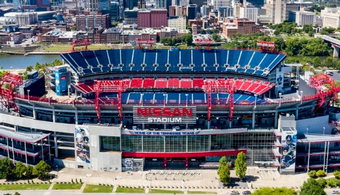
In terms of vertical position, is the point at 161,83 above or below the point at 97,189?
above

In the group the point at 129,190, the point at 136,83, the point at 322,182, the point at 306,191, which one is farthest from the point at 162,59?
the point at 306,191

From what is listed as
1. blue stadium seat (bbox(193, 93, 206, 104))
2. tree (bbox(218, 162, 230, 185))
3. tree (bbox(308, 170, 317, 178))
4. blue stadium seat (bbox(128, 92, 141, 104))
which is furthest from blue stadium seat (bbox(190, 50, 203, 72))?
tree (bbox(308, 170, 317, 178))

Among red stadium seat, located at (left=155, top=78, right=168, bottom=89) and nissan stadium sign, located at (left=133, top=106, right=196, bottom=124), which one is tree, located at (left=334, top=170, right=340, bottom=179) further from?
A: red stadium seat, located at (left=155, top=78, right=168, bottom=89)

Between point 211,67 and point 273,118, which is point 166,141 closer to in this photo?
point 273,118

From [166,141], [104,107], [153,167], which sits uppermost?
[104,107]

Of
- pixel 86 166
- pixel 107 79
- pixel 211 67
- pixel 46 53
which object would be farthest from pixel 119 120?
pixel 46 53

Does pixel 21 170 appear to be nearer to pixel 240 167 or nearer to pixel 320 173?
pixel 240 167
